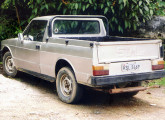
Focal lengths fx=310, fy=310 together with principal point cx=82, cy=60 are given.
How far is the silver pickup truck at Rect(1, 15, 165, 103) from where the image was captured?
17.9 feet

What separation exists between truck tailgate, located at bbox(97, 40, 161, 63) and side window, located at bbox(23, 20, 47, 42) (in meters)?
2.04

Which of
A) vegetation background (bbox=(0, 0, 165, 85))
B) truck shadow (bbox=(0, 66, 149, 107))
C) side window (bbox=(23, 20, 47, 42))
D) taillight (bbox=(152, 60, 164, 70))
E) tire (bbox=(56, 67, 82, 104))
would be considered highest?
vegetation background (bbox=(0, 0, 165, 85))

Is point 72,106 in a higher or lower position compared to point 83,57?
lower

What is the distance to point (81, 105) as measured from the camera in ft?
20.1

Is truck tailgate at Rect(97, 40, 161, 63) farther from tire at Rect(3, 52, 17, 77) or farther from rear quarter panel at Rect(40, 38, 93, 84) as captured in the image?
tire at Rect(3, 52, 17, 77)

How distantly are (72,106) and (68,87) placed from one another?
0.44 m

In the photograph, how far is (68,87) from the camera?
6289 mm

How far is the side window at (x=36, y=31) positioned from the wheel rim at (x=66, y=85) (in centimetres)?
122

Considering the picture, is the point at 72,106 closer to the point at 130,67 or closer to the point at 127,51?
the point at 130,67

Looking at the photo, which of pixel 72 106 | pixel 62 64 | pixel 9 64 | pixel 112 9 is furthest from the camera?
pixel 112 9

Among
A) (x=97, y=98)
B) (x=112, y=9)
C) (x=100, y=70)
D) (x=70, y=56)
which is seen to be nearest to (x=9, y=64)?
(x=97, y=98)

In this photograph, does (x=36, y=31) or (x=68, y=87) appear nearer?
(x=68, y=87)

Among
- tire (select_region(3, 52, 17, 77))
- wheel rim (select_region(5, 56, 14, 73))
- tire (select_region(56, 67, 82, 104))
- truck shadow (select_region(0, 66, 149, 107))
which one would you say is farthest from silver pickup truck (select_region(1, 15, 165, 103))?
wheel rim (select_region(5, 56, 14, 73))

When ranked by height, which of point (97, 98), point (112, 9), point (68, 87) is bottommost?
point (97, 98)
